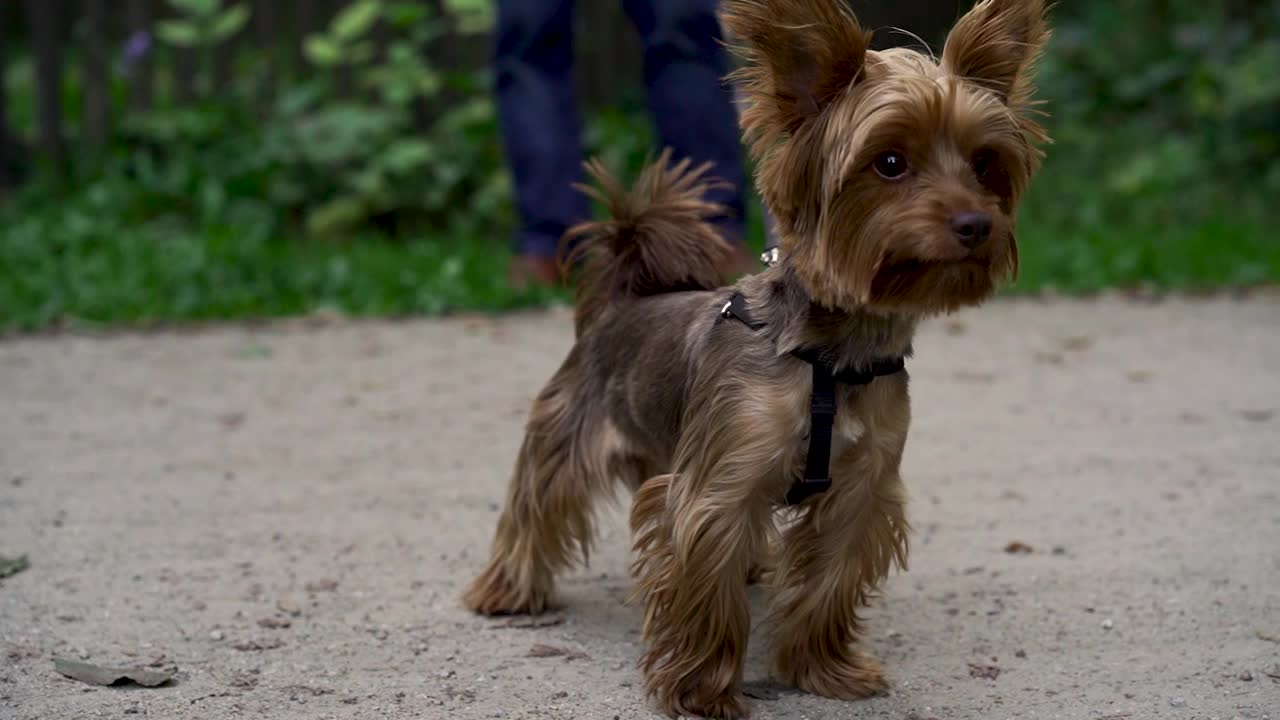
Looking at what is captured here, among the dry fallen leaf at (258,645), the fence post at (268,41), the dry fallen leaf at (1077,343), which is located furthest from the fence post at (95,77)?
the dry fallen leaf at (258,645)

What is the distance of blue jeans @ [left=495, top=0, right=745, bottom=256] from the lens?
6676 mm

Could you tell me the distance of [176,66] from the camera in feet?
35.8

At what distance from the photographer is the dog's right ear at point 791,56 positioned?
3.44 meters

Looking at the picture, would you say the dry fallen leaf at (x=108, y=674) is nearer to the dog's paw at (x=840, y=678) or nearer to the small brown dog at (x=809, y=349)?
the small brown dog at (x=809, y=349)

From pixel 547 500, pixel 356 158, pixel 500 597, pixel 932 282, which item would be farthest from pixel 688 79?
pixel 356 158

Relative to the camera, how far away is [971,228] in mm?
3295

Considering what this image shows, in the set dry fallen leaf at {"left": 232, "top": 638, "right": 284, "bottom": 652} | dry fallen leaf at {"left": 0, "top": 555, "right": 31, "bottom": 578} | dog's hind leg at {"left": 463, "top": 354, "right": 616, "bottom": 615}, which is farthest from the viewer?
dry fallen leaf at {"left": 0, "top": 555, "right": 31, "bottom": 578}

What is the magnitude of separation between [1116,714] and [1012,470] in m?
2.07

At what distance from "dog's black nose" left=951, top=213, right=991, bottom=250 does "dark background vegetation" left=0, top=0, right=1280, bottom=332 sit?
17.6 feet

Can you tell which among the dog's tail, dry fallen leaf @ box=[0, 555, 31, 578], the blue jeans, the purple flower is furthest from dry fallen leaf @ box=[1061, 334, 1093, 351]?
the purple flower

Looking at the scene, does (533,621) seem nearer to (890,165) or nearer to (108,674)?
(108,674)

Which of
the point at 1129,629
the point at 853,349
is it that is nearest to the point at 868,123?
the point at 853,349

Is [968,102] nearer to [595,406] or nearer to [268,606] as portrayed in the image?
[595,406]

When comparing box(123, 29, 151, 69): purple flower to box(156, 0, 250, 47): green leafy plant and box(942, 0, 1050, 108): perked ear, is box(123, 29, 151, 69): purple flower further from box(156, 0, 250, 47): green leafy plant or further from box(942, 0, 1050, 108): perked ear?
box(942, 0, 1050, 108): perked ear
